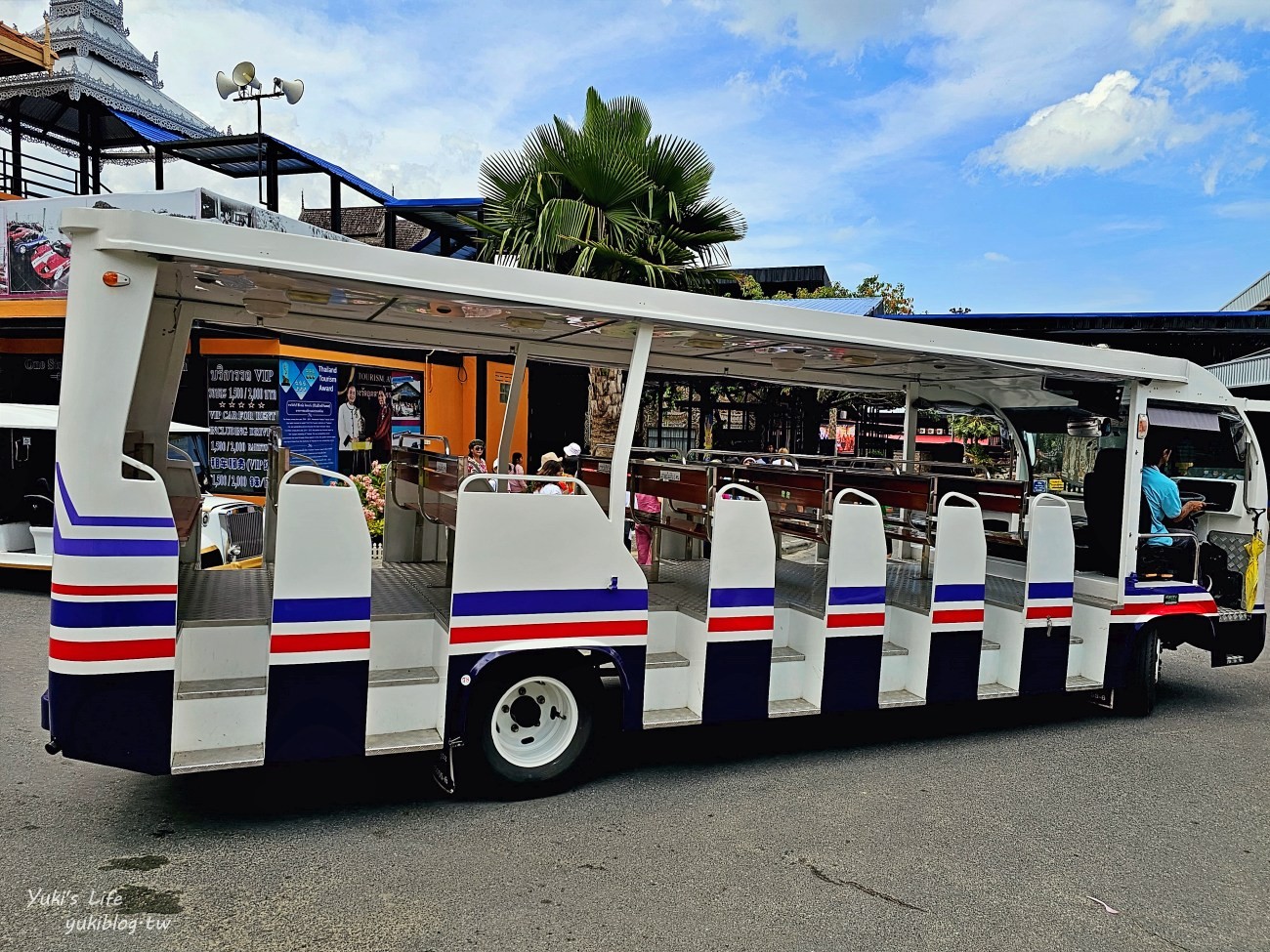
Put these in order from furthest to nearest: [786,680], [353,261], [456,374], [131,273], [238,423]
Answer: [456,374], [238,423], [786,680], [353,261], [131,273]

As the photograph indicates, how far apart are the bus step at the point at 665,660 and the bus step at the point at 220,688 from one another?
190cm

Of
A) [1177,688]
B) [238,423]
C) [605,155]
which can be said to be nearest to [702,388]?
[605,155]

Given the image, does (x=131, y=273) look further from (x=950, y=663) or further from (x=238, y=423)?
(x=238, y=423)

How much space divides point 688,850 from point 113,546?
279cm

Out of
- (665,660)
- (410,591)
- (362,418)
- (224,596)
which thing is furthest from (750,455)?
(362,418)

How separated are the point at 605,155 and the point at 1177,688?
309 inches

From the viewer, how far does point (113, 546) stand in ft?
12.2

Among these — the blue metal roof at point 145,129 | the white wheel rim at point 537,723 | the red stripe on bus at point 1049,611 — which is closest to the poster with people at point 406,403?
the blue metal roof at point 145,129

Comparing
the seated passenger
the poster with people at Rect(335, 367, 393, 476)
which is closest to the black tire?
the seated passenger

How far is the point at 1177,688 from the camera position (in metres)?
7.52

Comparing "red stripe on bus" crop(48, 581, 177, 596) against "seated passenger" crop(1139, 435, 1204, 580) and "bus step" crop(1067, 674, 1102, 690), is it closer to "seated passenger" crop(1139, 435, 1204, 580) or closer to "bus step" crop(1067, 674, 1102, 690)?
"bus step" crop(1067, 674, 1102, 690)

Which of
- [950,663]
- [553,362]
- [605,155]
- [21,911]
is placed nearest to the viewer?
[21,911]

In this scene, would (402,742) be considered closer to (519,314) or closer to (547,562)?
(547,562)

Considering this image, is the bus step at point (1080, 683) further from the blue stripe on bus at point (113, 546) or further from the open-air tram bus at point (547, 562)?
the blue stripe on bus at point (113, 546)
